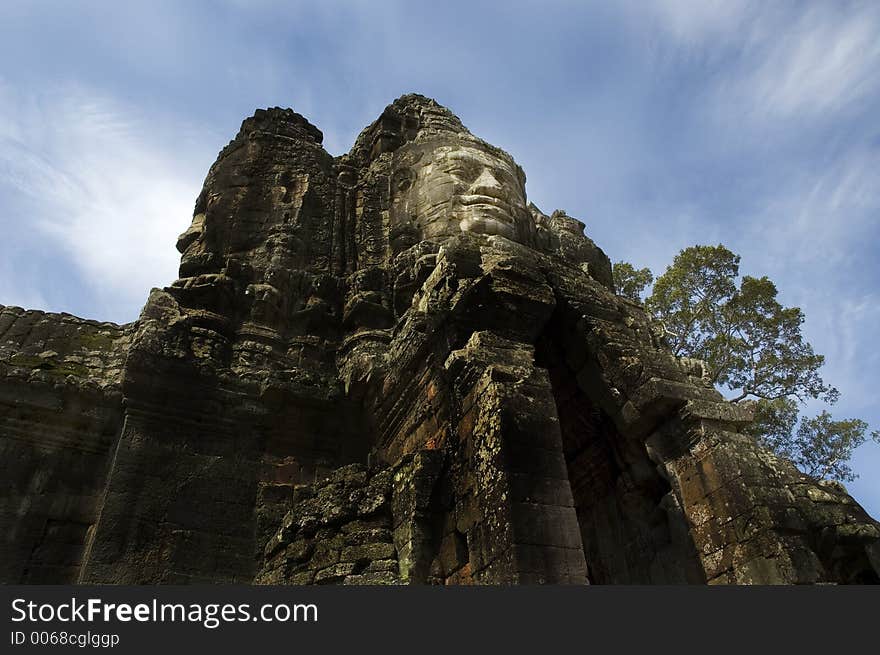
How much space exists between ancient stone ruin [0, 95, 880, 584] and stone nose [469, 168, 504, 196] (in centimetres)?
Result: 6

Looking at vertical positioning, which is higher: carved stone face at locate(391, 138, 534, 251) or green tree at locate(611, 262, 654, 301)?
green tree at locate(611, 262, 654, 301)

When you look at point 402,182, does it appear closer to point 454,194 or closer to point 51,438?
point 454,194

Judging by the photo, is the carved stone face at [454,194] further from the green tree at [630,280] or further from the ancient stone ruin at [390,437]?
the green tree at [630,280]

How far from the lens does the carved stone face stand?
8.44 metres

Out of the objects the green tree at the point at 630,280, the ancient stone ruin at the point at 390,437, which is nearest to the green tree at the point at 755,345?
the green tree at the point at 630,280

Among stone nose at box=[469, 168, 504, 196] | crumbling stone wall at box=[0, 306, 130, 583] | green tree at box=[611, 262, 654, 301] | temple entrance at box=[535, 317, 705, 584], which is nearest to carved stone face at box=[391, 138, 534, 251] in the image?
stone nose at box=[469, 168, 504, 196]

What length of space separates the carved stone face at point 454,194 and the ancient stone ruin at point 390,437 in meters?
0.07

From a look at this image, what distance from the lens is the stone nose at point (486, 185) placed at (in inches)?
349

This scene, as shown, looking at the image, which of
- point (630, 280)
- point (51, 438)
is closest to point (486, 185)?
point (51, 438)

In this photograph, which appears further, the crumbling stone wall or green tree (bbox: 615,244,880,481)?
green tree (bbox: 615,244,880,481)

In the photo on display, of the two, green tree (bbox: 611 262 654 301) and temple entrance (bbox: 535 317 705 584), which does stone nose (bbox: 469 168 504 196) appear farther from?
green tree (bbox: 611 262 654 301)

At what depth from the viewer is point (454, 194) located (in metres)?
8.93

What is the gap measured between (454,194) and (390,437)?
3832 mm

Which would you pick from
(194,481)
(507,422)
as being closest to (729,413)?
(507,422)
